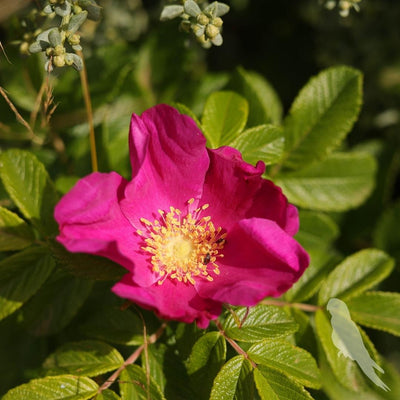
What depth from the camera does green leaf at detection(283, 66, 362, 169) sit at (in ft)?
4.99

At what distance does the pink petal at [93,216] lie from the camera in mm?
1051

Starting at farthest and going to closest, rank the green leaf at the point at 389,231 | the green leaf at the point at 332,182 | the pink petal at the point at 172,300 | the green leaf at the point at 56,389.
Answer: the green leaf at the point at 389,231
the green leaf at the point at 332,182
the green leaf at the point at 56,389
the pink petal at the point at 172,300

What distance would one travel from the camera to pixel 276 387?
3.74 ft

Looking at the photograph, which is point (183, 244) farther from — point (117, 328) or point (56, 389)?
point (56, 389)

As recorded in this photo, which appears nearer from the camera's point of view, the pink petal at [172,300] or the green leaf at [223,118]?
the pink petal at [172,300]

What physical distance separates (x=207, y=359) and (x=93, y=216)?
16.0 inches

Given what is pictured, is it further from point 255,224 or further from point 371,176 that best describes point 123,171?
point 371,176

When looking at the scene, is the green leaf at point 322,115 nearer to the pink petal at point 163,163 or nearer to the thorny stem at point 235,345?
the pink petal at point 163,163

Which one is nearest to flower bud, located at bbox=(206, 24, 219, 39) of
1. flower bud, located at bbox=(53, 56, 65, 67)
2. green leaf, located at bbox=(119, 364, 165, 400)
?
flower bud, located at bbox=(53, 56, 65, 67)

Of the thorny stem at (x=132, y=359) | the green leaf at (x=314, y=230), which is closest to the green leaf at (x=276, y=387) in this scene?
the thorny stem at (x=132, y=359)

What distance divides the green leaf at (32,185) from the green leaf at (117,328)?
26 centimetres

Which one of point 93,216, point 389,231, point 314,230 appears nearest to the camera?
point 93,216

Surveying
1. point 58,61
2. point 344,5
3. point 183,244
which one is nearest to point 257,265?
point 183,244

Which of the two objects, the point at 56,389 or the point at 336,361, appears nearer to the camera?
the point at 56,389
